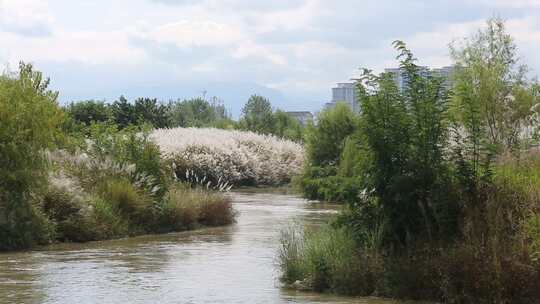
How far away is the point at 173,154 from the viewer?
43.9 meters

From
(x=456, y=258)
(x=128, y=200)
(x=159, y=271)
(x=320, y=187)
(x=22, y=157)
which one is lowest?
(x=159, y=271)

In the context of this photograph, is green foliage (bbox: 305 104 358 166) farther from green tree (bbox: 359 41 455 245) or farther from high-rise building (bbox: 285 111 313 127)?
green tree (bbox: 359 41 455 245)

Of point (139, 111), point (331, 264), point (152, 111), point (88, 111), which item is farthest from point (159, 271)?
point (152, 111)

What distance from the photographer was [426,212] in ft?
44.1

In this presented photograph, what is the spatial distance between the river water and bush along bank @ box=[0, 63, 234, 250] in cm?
70

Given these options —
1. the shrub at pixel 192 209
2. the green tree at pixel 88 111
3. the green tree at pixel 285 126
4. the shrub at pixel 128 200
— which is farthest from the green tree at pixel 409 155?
the green tree at pixel 285 126

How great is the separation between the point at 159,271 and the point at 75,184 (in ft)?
Answer: 24.3

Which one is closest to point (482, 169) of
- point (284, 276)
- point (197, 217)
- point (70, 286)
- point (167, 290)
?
point (284, 276)

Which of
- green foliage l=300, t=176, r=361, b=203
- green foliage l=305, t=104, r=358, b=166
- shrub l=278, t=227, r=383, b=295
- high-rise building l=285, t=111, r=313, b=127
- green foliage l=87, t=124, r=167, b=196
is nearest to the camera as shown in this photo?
shrub l=278, t=227, r=383, b=295

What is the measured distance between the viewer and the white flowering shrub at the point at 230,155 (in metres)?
44.7

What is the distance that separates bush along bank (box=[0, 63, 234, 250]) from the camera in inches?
795

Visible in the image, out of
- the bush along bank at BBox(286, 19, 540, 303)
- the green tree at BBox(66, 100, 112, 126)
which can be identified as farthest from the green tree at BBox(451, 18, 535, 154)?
the green tree at BBox(66, 100, 112, 126)

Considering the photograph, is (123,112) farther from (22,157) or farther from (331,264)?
(331,264)

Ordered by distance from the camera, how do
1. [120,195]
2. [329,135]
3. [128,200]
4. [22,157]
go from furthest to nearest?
[329,135] < [128,200] < [120,195] < [22,157]
